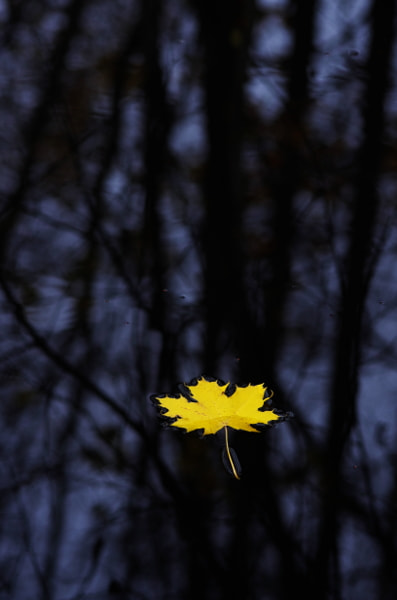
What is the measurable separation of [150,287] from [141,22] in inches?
50.6

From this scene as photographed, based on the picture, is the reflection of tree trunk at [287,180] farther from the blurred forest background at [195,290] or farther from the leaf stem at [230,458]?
the leaf stem at [230,458]

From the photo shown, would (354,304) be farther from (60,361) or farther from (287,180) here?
(60,361)

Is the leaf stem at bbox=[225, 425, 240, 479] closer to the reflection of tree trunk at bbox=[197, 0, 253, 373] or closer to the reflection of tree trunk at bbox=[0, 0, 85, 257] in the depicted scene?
the reflection of tree trunk at bbox=[197, 0, 253, 373]

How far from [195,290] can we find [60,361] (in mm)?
Answer: 340

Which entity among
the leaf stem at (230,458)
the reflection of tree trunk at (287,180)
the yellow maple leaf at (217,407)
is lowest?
the leaf stem at (230,458)

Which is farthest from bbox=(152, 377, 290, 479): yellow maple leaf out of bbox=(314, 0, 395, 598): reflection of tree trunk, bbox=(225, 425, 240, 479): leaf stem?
bbox=(314, 0, 395, 598): reflection of tree trunk

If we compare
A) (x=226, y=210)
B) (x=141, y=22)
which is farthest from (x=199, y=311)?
(x=141, y=22)

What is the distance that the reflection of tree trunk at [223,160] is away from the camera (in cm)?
126

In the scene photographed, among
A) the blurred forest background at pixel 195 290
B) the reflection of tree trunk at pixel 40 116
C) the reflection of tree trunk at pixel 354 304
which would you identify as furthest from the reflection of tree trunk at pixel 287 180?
the reflection of tree trunk at pixel 40 116

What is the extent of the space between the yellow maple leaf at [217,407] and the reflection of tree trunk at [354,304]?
110mm

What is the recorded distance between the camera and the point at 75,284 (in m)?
1.29

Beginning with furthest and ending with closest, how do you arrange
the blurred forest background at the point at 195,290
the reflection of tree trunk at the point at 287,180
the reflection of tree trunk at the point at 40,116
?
the reflection of tree trunk at the point at 40,116, the reflection of tree trunk at the point at 287,180, the blurred forest background at the point at 195,290

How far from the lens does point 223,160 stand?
1.65 meters

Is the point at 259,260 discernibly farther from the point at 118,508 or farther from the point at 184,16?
the point at 184,16
